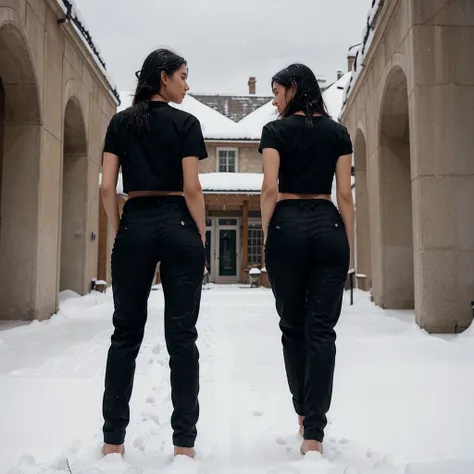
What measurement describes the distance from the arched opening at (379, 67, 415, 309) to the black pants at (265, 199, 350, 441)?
6.57 metres

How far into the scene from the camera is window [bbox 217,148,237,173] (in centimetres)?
2111

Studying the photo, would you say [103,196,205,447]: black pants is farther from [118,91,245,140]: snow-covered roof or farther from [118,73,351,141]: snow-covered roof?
[118,73,351,141]: snow-covered roof

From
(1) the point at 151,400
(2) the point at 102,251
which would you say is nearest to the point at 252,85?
(2) the point at 102,251

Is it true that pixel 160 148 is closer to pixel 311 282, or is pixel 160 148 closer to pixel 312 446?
pixel 311 282

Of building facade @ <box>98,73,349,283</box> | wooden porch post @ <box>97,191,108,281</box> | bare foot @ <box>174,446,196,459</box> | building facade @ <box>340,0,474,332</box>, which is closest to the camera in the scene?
bare foot @ <box>174,446,196,459</box>

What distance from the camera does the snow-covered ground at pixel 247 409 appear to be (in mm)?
2178

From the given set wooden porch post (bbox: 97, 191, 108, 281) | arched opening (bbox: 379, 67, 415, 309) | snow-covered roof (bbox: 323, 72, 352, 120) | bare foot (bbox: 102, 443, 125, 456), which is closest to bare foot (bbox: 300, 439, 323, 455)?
bare foot (bbox: 102, 443, 125, 456)

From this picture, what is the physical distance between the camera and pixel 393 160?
28.3ft

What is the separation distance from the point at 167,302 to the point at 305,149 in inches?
38.3

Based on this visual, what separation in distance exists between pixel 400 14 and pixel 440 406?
231 inches

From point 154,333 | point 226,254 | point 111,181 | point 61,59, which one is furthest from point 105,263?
point 111,181

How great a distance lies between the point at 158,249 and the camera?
84.0 inches

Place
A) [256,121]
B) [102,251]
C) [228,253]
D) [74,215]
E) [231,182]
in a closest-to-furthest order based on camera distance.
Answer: [74,215], [102,251], [231,182], [228,253], [256,121]

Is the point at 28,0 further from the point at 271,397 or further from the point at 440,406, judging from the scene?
the point at 440,406
